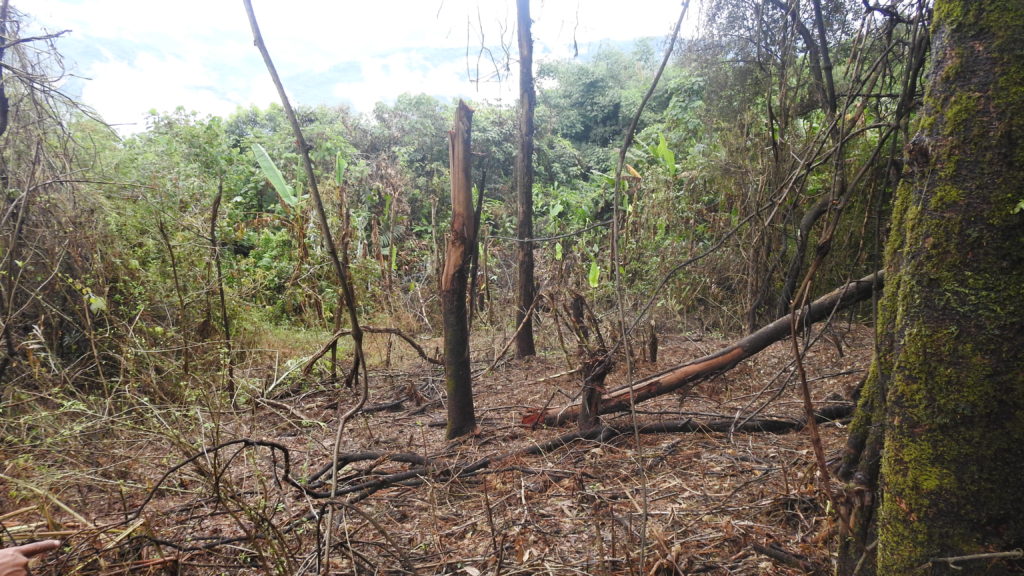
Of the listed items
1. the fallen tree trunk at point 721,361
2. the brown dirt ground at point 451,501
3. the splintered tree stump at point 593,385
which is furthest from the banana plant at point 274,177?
the splintered tree stump at point 593,385

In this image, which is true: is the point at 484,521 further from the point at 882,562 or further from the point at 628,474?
the point at 882,562

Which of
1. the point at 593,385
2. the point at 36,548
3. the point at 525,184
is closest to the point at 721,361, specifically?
the point at 593,385

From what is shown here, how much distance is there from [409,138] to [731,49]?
8.67 metres

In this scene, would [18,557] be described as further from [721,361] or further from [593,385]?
[721,361]

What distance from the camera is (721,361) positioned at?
3.02 meters

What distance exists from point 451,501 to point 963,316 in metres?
2.28

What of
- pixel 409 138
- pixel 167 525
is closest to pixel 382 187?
pixel 409 138

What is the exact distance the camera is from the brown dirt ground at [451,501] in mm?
1937

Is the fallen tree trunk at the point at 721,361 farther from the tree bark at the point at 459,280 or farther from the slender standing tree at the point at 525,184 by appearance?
the slender standing tree at the point at 525,184

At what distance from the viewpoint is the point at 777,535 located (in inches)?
78.3

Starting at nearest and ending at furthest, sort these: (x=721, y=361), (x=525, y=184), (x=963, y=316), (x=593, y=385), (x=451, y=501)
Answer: (x=963, y=316), (x=451, y=501), (x=721, y=361), (x=593, y=385), (x=525, y=184)

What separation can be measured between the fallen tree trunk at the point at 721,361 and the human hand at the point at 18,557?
2.18 metres

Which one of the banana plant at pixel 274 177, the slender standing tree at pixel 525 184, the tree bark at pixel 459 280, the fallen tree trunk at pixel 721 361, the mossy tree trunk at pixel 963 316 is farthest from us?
the banana plant at pixel 274 177

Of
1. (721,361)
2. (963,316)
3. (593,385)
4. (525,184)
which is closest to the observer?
(963,316)
